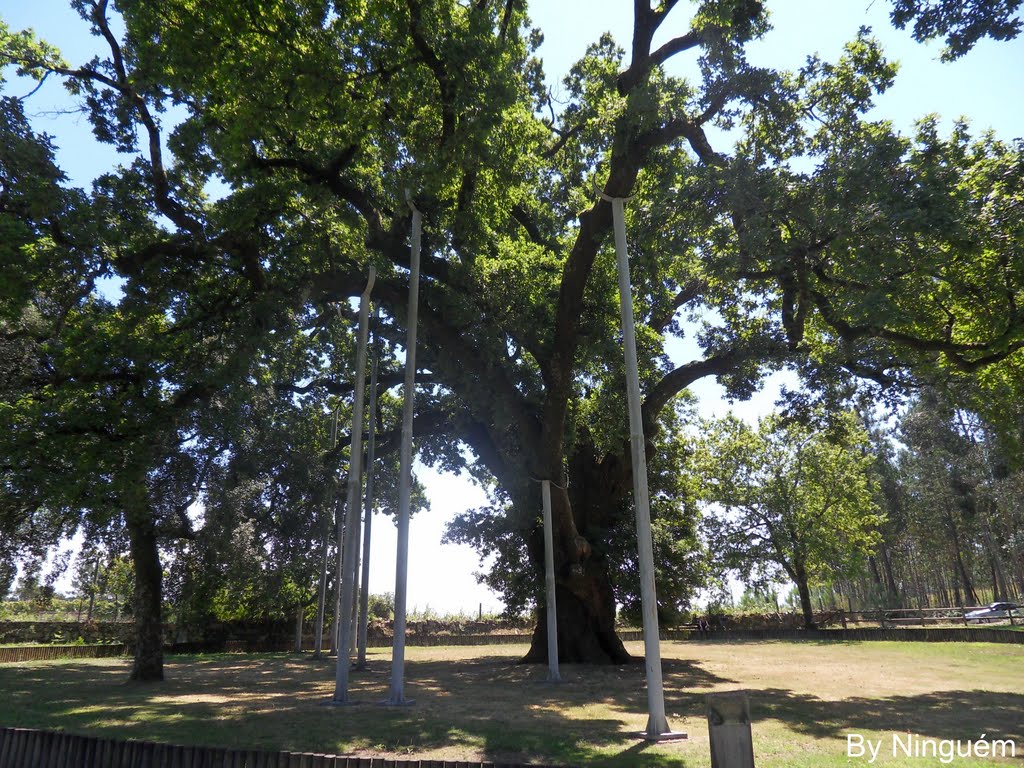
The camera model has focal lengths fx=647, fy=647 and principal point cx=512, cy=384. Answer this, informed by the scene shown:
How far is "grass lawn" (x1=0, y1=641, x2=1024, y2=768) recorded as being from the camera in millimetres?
7379

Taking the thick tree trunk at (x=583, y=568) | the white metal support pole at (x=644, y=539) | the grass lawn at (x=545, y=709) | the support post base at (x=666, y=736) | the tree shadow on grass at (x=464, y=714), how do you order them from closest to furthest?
the grass lawn at (x=545, y=709)
the tree shadow on grass at (x=464, y=714)
the support post base at (x=666, y=736)
the white metal support pole at (x=644, y=539)
the thick tree trunk at (x=583, y=568)

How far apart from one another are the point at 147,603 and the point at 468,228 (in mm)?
11972

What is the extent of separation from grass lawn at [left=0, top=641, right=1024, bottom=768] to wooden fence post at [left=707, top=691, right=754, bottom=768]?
1836mm

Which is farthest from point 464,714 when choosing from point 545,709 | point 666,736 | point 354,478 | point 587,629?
point 587,629

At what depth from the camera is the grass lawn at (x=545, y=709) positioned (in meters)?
7.38

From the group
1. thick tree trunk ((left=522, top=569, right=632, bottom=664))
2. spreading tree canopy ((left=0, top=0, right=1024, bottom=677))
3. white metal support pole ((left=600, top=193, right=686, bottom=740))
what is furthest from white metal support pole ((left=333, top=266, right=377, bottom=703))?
thick tree trunk ((left=522, top=569, right=632, bottom=664))

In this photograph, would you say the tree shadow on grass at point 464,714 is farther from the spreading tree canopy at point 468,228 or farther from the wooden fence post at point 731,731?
the spreading tree canopy at point 468,228

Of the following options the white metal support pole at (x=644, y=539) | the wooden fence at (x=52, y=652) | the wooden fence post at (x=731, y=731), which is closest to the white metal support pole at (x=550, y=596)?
the white metal support pole at (x=644, y=539)

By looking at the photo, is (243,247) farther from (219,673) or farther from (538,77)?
(219,673)

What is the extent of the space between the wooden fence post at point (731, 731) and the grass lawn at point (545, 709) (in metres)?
1.84

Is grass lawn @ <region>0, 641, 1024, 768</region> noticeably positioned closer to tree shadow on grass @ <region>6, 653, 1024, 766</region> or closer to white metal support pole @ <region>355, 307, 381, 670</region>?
tree shadow on grass @ <region>6, 653, 1024, 766</region>

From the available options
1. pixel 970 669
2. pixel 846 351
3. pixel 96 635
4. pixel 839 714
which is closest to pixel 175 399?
pixel 839 714

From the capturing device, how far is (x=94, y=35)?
43.8 feet
